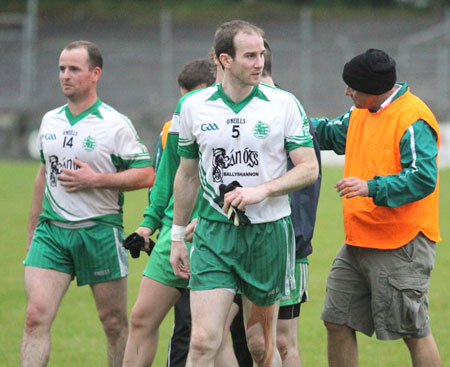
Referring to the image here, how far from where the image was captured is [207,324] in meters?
5.14

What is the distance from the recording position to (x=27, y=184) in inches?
853

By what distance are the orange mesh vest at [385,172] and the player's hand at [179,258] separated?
3.86 feet

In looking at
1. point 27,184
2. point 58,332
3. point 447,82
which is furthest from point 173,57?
point 58,332

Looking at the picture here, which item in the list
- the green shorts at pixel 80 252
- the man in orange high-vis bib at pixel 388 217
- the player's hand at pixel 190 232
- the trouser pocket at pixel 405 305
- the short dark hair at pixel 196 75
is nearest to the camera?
the player's hand at pixel 190 232

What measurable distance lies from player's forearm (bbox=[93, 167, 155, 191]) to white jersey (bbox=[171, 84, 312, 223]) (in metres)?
1.31

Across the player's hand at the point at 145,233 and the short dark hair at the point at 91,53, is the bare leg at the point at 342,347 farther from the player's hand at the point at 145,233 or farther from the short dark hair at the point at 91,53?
the short dark hair at the point at 91,53

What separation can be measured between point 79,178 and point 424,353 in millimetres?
2678

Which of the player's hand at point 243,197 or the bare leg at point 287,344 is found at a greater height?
the player's hand at point 243,197

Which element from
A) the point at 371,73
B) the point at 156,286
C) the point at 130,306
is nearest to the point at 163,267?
the point at 156,286

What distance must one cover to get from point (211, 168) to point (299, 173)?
1.73 feet

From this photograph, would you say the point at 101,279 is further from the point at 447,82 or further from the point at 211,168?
the point at 447,82

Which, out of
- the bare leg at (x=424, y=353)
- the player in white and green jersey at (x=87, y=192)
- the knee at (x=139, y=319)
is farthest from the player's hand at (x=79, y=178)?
the bare leg at (x=424, y=353)

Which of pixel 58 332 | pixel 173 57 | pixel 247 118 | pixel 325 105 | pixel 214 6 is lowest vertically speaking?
pixel 58 332

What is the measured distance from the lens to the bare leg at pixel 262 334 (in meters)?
5.41
